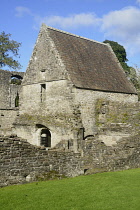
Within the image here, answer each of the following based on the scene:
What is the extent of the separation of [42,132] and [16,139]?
9.80 meters

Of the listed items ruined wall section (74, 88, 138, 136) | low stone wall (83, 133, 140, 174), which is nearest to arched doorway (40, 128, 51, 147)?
ruined wall section (74, 88, 138, 136)

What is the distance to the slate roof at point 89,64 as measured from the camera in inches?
820

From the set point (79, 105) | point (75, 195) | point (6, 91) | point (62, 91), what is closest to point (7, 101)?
point (6, 91)

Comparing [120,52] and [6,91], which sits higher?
[120,52]

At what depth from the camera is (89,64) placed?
22828 mm

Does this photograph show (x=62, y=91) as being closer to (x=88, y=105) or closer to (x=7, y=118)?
(x=88, y=105)

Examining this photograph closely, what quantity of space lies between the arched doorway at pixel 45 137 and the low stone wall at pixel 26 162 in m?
8.28

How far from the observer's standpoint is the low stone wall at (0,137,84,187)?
34.0 ft

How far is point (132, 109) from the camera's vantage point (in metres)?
19.4

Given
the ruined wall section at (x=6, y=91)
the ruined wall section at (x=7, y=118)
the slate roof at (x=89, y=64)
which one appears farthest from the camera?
the ruined wall section at (x=6, y=91)

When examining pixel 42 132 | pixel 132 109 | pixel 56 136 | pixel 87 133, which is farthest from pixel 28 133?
pixel 132 109

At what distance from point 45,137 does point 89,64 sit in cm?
682

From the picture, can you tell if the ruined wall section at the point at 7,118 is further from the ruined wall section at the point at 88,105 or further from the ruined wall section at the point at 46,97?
the ruined wall section at the point at 88,105

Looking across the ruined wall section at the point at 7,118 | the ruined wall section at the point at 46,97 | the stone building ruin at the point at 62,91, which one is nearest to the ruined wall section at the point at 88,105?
the stone building ruin at the point at 62,91
